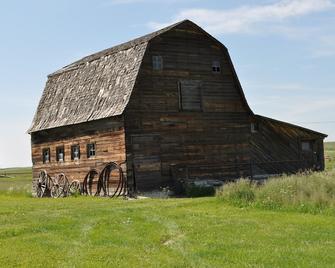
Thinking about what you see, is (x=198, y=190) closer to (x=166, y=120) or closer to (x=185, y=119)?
(x=166, y=120)

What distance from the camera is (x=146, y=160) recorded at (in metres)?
27.2

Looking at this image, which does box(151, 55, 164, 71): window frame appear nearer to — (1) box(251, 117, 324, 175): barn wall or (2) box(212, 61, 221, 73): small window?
(2) box(212, 61, 221, 73): small window

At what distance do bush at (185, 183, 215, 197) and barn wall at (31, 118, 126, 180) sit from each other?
3465 mm

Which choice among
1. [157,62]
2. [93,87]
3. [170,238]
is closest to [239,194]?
[170,238]

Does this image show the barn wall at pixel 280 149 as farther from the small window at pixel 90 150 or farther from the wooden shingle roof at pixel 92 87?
the small window at pixel 90 150

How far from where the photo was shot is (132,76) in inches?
1079

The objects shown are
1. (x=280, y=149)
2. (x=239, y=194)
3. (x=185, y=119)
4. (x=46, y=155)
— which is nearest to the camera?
(x=239, y=194)

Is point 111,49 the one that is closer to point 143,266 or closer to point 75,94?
point 75,94

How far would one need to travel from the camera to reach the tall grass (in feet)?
53.9

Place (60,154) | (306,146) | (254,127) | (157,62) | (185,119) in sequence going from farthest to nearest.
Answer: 1. (306,146)
2. (60,154)
3. (254,127)
4. (185,119)
5. (157,62)

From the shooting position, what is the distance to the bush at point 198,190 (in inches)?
997

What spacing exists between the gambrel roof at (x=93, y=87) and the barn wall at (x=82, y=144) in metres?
0.54

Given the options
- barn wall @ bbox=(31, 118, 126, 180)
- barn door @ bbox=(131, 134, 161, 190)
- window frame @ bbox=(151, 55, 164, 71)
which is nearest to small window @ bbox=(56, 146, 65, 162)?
barn wall @ bbox=(31, 118, 126, 180)

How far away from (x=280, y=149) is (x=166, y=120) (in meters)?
7.98
